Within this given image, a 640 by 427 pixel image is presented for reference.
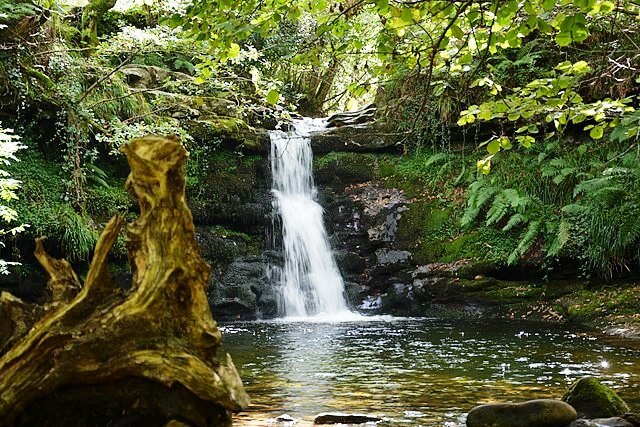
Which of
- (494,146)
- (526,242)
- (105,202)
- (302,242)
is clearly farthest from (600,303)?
(105,202)

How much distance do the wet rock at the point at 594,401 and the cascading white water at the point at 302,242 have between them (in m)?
9.66

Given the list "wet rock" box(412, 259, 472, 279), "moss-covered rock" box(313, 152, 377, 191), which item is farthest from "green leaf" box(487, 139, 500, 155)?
"moss-covered rock" box(313, 152, 377, 191)

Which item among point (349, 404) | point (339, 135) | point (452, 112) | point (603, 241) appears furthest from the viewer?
point (339, 135)

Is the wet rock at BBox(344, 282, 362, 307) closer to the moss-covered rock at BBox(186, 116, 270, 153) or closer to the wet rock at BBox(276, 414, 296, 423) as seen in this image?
the moss-covered rock at BBox(186, 116, 270, 153)

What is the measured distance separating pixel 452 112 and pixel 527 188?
323 cm

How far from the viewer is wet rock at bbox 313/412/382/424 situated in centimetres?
470

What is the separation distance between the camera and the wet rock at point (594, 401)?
455cm

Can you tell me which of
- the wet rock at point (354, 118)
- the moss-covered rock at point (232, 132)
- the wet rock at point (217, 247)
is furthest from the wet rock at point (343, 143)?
the wet rock at point (217, 247)

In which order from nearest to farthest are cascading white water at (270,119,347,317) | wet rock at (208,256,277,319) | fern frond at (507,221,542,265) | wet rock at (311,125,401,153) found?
1. fern frond at (507,221,542,265)
2. wet rock at (208,256,277,319)
3. cascading white water at (270,119,347,317)
4. wet rock at (311,125,401,153)

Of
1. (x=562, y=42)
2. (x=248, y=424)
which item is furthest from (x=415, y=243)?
(x=562, y=42)

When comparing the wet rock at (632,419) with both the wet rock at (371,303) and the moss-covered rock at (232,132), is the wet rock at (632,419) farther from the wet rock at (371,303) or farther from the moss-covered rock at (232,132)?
the moss-covered rock at (232,132)

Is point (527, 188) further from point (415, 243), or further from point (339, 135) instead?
point (339, 135)

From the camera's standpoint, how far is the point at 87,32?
1410 cm

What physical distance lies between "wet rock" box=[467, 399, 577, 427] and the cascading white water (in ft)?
32.6
